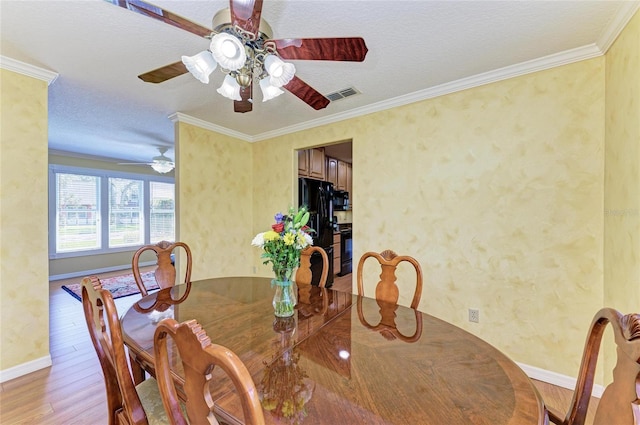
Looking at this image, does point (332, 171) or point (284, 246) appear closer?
point (284, 246)

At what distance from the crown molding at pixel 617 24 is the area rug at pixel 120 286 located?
5.89 m

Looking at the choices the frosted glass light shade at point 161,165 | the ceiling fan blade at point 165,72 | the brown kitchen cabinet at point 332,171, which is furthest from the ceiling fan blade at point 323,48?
the frosted glass light shade at point 161,165

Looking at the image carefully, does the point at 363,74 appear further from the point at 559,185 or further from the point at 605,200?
the point at 605,200

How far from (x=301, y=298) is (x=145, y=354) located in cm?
87

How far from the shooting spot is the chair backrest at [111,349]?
906mm

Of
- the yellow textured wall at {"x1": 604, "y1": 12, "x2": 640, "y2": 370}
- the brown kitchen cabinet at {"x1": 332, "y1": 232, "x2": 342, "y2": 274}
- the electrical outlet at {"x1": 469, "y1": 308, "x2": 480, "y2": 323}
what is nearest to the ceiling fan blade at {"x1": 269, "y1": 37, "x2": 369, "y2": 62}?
the yellow textured wall at {"x1": 604, "y1": 12, "x2": 640, "y2": 370}

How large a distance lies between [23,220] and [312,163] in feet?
10.5

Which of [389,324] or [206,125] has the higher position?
[206,125]

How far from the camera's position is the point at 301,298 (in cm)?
169

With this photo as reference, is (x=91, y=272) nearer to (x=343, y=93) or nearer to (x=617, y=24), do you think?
(x=343, y=93)

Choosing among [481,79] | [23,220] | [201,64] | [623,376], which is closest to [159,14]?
[201,64]

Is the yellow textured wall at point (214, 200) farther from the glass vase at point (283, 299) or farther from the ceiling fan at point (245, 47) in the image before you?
the glass vase at point (283, 299)

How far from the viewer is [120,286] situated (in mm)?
4691

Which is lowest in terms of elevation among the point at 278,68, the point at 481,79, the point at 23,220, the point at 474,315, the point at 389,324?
the point at 474,315
